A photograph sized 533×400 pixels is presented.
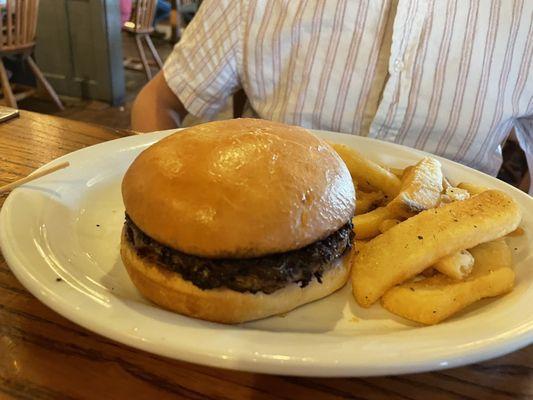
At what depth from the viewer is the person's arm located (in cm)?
204

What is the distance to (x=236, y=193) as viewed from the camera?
0.89 meters

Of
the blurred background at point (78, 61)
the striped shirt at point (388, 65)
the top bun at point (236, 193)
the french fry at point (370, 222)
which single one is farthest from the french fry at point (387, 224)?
the blurred background at point (78, 61)

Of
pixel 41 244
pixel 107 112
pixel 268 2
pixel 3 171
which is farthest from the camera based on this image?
pixel 107 112

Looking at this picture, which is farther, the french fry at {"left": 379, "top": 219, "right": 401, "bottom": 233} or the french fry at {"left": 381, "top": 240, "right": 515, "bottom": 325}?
the french fry at {"left": 379, "top": 219, "right": 401, "bottom": 233}

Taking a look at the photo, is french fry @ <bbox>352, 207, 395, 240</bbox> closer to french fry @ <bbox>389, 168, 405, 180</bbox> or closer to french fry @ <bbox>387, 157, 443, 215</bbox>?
french fry @ <bbox>387, 157, 443, 215</bbox>

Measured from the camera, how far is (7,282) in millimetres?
991

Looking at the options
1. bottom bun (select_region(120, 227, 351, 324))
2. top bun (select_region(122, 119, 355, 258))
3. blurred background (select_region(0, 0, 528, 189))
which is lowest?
blurred background (select_region(0, 0, 528, 189))

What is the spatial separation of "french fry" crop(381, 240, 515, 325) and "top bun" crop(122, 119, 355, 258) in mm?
191

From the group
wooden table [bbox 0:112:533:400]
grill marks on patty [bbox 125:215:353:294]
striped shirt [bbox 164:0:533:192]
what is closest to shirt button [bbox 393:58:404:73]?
striped shirt [bbox 164:0:533:192]

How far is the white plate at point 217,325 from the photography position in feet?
2.44

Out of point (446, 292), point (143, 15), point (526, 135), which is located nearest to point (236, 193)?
point (446, 292)

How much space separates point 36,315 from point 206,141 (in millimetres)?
461

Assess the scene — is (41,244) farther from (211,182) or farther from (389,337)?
(389,337)

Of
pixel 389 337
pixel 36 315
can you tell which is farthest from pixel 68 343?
pixel 389 337
